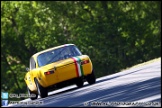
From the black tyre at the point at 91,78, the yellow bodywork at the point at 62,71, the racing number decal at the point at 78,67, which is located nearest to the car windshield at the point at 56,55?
the yellow bodywork at the point at 62,71

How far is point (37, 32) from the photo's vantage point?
2373 inches

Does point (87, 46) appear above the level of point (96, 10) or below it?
below

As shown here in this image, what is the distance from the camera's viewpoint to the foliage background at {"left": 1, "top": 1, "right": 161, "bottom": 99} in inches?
2249

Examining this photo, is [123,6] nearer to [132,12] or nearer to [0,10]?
[132,12]

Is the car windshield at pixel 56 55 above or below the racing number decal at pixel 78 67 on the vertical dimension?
above

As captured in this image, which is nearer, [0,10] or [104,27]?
[104,27]

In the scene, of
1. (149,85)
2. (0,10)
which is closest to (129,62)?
(0,10)

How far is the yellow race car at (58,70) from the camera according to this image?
54.6ft

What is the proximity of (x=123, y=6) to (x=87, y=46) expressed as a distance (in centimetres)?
650

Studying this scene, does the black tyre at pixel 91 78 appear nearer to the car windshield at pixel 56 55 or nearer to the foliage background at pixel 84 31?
the car windshield at pixel 56 55

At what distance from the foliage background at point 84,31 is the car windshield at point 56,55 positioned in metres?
38.2

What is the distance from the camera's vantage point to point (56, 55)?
17.8 m

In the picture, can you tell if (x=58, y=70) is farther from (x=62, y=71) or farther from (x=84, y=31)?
(x=84, y=31)

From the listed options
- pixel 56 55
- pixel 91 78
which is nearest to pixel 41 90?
pixel 56 55
